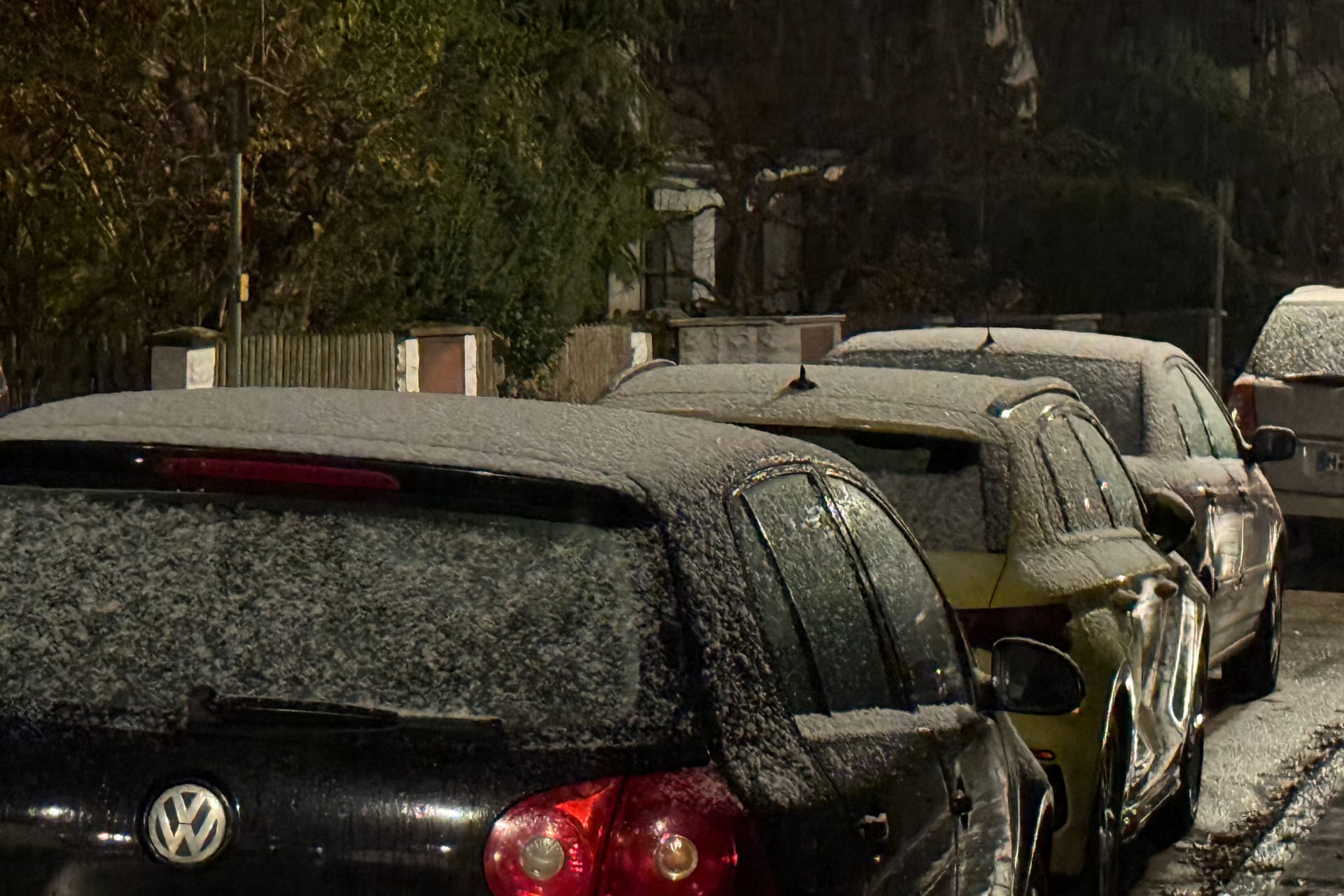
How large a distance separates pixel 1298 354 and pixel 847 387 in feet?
33.3

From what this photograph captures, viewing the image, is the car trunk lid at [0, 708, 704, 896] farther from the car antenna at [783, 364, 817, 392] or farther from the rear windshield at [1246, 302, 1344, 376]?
the rear windshield at [1246, 302, 1344, 376]

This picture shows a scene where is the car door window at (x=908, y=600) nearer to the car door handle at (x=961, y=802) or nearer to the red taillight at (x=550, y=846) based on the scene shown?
the car door handle at (x=961, y=802)

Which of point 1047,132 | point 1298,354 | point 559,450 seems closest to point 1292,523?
point 1298,354

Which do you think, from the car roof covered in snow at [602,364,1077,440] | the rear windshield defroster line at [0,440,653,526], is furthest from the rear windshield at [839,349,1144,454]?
the rear windshield defroster line at [0,440,653,526]

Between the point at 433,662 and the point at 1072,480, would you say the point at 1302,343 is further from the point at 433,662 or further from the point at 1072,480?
the point at 433,662

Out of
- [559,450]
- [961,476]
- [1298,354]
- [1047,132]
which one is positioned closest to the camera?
[559,450]

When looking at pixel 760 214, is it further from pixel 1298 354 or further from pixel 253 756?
pixel 253 756

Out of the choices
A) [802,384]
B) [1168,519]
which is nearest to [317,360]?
[1168,519]

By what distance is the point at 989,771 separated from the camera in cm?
448

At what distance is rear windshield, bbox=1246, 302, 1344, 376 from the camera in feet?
53.0

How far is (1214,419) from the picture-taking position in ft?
36.3

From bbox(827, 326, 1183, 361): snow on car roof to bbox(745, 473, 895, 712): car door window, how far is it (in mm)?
5920

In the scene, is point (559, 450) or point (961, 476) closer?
point (559, 450)

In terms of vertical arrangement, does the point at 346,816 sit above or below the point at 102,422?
below
